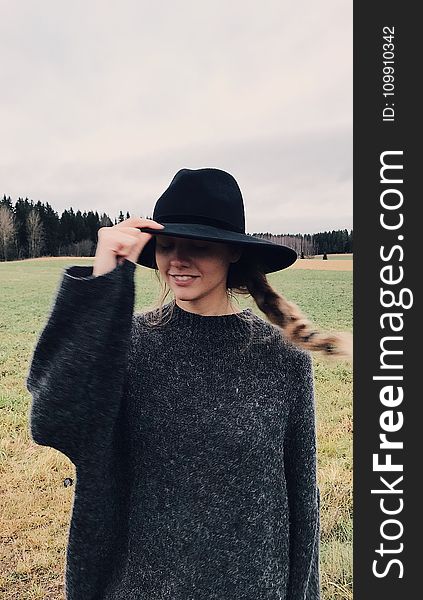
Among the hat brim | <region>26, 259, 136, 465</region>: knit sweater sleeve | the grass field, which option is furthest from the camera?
the grass field

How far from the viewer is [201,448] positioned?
1.33 meters

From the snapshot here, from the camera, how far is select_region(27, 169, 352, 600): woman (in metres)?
1.33

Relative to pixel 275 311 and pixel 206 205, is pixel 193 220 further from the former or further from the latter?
pixel 275 311

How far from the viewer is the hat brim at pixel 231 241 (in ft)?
4.16

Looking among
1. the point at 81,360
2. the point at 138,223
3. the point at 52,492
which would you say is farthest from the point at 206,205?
the point at 52,492

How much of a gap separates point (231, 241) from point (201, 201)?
169 mm

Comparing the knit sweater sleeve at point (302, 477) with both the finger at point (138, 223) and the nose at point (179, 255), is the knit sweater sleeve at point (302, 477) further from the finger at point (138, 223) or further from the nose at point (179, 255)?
the finger at point (138, 223)

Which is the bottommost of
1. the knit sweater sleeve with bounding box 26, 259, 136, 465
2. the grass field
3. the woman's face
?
the grass field

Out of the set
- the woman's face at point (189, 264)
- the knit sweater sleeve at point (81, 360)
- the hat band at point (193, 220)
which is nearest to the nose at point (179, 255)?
the woman's face at point (189, 264)

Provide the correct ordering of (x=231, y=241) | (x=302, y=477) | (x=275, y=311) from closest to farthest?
1. (x=231, y=241)
2. (x=302, y=477)
3. (x=275, y=311)

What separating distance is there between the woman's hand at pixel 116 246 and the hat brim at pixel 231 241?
0.27 ft

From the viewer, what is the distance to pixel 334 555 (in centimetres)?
307

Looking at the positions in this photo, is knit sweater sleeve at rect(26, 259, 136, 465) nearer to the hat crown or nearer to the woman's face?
the woman's face

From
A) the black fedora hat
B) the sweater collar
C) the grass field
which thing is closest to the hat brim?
the black fedora hat
